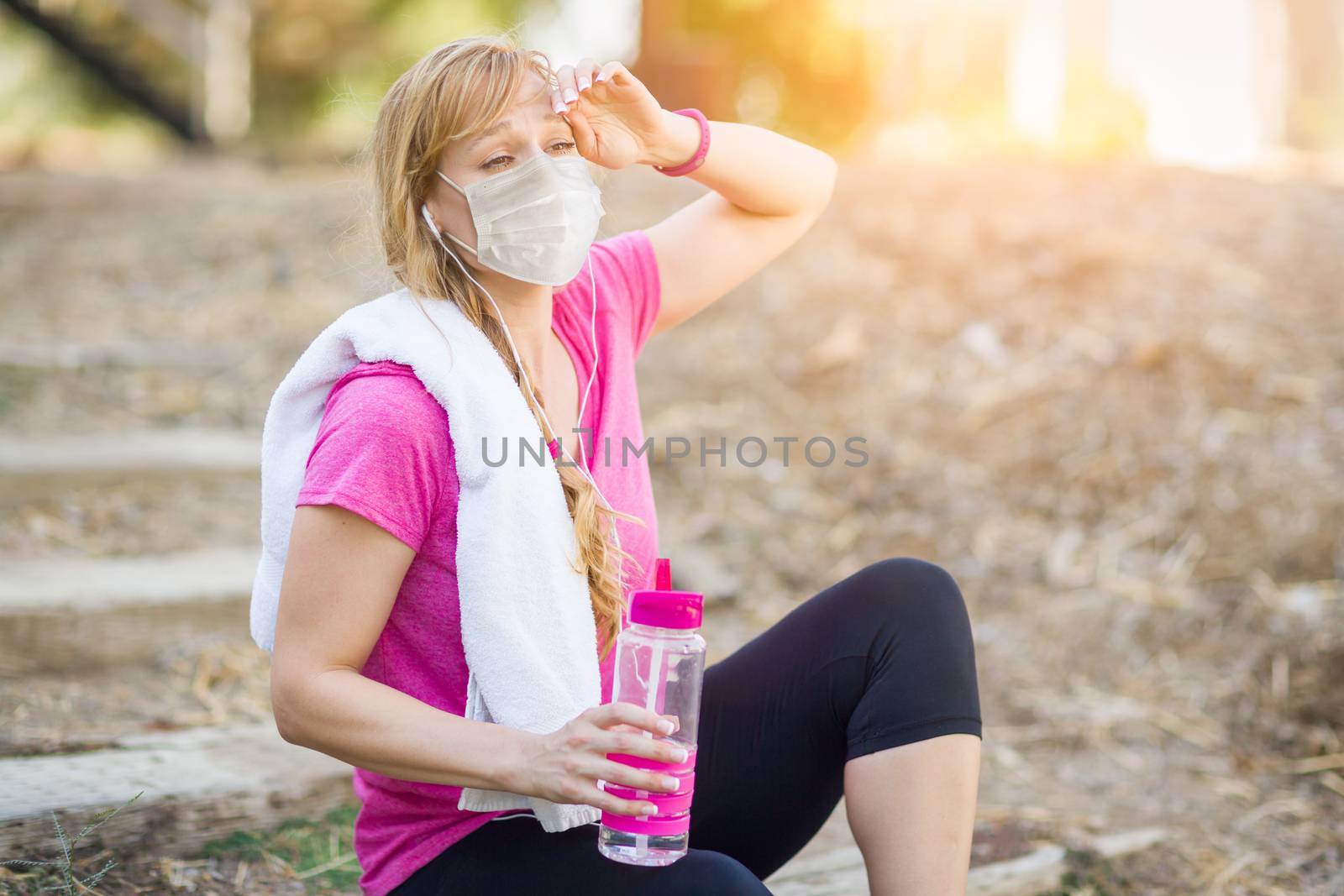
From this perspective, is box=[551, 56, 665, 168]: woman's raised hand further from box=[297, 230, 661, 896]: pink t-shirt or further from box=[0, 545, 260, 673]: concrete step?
box=[0, 545, 260, 673]: concrete step

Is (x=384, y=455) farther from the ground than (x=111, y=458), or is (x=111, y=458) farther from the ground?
(x=384, y=455)

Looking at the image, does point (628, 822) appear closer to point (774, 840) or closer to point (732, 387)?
point (774, 840)

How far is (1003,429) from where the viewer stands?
4.25 metres

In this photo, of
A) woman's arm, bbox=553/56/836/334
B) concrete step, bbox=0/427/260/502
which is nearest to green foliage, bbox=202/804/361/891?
woman's arm, bbox=553/56/836/334

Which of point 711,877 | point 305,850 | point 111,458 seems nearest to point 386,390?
point 711,877

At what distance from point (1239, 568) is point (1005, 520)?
74 cm

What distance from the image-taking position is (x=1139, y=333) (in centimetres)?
445

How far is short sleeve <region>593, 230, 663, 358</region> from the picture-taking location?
2105mm

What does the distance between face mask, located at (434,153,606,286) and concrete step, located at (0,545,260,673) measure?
5.11 ft

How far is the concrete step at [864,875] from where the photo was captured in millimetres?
2172

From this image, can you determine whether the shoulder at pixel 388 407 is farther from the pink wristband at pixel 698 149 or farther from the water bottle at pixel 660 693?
the pink wristband at pixel 698 149

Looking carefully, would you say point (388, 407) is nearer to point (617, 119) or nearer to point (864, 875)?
point (617, 119)

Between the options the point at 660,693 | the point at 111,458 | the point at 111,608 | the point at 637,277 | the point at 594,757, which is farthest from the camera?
the point at 111,458

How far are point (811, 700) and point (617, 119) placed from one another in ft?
3.36
